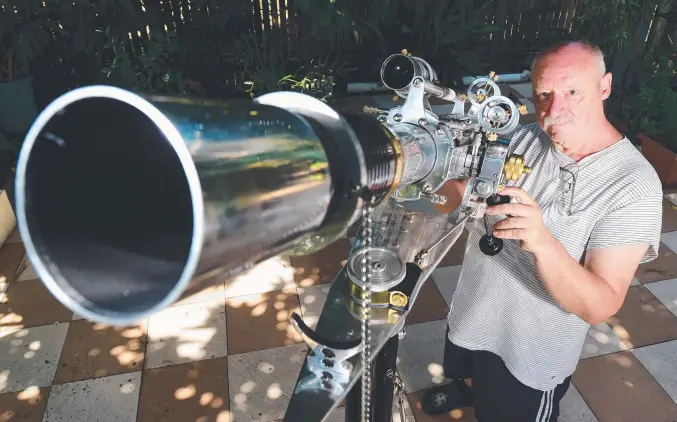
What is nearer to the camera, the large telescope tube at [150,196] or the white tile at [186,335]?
the large telescope tube at [150,196]

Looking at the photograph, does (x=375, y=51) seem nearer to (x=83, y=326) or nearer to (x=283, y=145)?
(x=83, y=326)

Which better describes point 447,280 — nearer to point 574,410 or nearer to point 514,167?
point 574,410

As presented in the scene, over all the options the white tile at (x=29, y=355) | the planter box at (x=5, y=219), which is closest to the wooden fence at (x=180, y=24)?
the planter box at (x=5, y=219)

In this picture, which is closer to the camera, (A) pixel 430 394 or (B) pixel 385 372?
(B) pixel 385 372

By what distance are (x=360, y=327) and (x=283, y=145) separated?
A: 25.3 inches

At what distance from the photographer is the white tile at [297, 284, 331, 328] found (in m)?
3.06

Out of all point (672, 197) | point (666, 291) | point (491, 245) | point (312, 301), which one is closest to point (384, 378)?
point (491, 245)

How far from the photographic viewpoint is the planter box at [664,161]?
4.21 metres

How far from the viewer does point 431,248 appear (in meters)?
1.47

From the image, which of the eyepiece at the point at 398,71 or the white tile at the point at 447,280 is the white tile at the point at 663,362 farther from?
the eyepiece at the point at 398,71

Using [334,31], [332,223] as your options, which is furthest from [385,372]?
[334,31]

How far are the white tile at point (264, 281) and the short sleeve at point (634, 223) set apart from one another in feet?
7.14

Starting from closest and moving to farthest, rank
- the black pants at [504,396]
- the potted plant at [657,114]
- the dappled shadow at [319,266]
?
the black pants at [504,396]
the dappled shadow at [319,266]
the potted plant at [657,114]

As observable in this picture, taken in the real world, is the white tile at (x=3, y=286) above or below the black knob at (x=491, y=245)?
below
